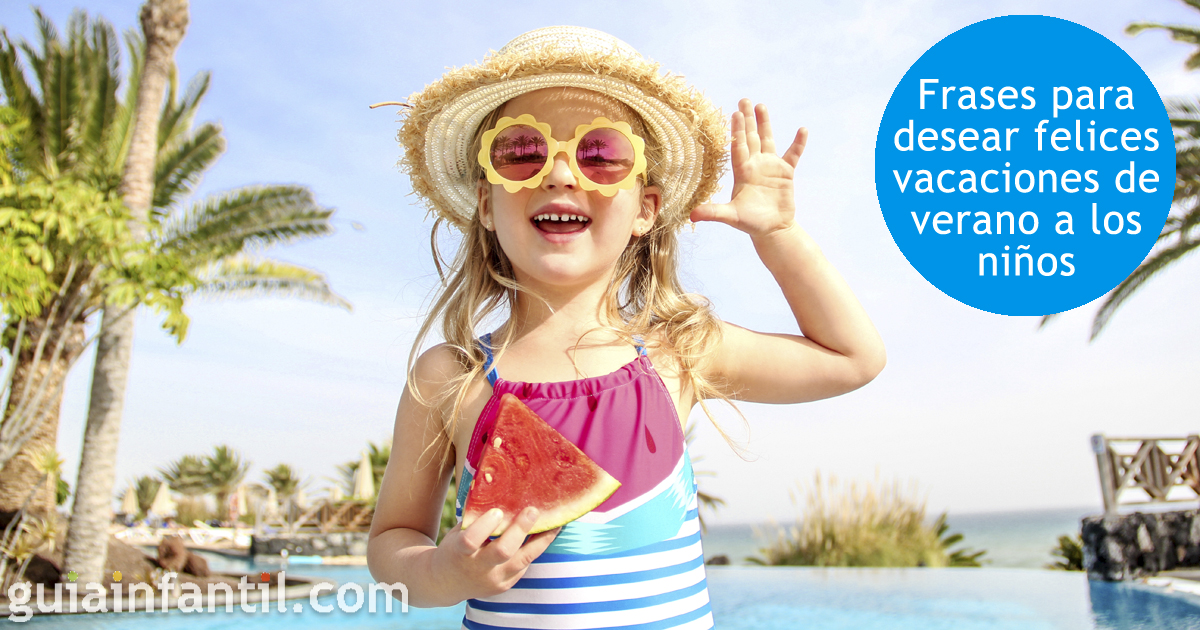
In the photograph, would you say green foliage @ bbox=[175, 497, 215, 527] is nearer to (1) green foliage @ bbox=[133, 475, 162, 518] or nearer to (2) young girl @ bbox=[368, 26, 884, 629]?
(1) green foliage @ bbox=[133, 475, 162, 518]

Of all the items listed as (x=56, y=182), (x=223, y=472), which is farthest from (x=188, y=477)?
(x=56, y=182)

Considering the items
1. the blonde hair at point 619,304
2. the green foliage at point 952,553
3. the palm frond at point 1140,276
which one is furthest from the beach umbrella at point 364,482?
the blonde hair at point 619,304

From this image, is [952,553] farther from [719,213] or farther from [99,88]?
[99,88]

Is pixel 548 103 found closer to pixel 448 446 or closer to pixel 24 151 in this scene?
pixel 448 446

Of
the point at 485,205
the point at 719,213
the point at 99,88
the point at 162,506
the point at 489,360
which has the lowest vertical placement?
the point at 162,506

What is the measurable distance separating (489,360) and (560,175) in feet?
1.65

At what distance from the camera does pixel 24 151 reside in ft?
35.2

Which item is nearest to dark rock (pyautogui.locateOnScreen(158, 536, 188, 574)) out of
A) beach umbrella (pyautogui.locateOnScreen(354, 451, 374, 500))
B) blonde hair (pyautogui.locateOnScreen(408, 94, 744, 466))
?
beach umbrella (pyautogui.locateOnScreen(354, 451, 374, 500))

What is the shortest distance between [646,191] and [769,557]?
44.6 feet

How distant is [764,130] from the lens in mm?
2117

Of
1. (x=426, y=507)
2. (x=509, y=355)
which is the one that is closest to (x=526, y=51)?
(x=509, y=355)

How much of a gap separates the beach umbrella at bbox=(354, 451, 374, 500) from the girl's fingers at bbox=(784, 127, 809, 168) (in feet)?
65.8

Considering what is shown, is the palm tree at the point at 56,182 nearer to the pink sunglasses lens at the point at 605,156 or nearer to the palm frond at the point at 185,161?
the palm frond at the point at 185,161

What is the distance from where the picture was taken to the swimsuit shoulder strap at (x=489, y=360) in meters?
1.93
